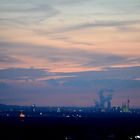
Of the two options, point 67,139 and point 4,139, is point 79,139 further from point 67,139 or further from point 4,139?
point 4,139

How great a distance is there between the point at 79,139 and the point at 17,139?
1634cm

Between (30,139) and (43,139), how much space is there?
3774 mm

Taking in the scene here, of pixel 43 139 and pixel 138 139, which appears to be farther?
pixel 43 139

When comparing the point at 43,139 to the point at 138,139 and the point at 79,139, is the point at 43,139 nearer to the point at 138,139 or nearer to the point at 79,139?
the point at 79,139

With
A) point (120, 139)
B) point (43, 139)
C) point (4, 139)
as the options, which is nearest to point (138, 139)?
point (120, 139)

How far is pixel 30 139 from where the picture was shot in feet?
406

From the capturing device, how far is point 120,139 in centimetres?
12069

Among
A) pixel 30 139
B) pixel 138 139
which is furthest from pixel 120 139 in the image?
pixel 30 139

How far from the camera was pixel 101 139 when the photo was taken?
118 metres

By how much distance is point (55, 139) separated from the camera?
12375 centimetres

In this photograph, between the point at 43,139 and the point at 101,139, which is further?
the point at 43,139

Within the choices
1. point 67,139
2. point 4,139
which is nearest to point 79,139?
point 67,139

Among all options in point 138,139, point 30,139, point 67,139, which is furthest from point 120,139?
point 30,139

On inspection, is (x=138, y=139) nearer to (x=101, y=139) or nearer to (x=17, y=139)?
(x=101, y=139)
